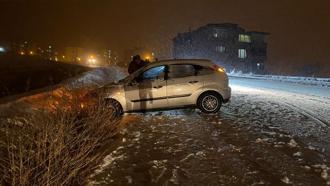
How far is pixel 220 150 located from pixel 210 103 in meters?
4.04

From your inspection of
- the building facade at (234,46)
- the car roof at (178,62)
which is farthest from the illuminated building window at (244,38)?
the car roof at (178,62)

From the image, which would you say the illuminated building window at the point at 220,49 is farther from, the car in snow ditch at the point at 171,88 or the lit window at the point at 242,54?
the car in snow ditch at the point at 171,88

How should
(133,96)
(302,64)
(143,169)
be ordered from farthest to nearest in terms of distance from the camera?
(302,64) → (133,96) → (143,169)

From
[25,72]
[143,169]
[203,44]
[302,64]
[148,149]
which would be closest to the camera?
[143,169]

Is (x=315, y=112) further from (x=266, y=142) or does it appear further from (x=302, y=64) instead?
(x=302, y=64)

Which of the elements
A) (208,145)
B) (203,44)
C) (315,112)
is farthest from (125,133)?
(203,44)

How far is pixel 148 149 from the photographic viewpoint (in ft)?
24.6

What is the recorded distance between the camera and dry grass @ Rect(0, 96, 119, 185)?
5133 millimetres

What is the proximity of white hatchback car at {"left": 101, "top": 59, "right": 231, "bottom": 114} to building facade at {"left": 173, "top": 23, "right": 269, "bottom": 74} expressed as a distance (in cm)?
5646

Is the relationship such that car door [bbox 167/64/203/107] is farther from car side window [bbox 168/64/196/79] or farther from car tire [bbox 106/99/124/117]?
car tire [bbox 106/99/124/117]

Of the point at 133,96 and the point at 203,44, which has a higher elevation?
the point at 203,44

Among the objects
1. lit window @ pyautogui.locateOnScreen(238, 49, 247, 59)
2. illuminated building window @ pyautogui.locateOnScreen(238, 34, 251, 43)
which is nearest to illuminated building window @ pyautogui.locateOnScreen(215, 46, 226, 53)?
lit window @ pyautogui.locateOnScreen(238, 49, 247, 59)

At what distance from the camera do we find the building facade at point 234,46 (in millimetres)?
67875

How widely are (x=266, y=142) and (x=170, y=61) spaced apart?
4.50 m
